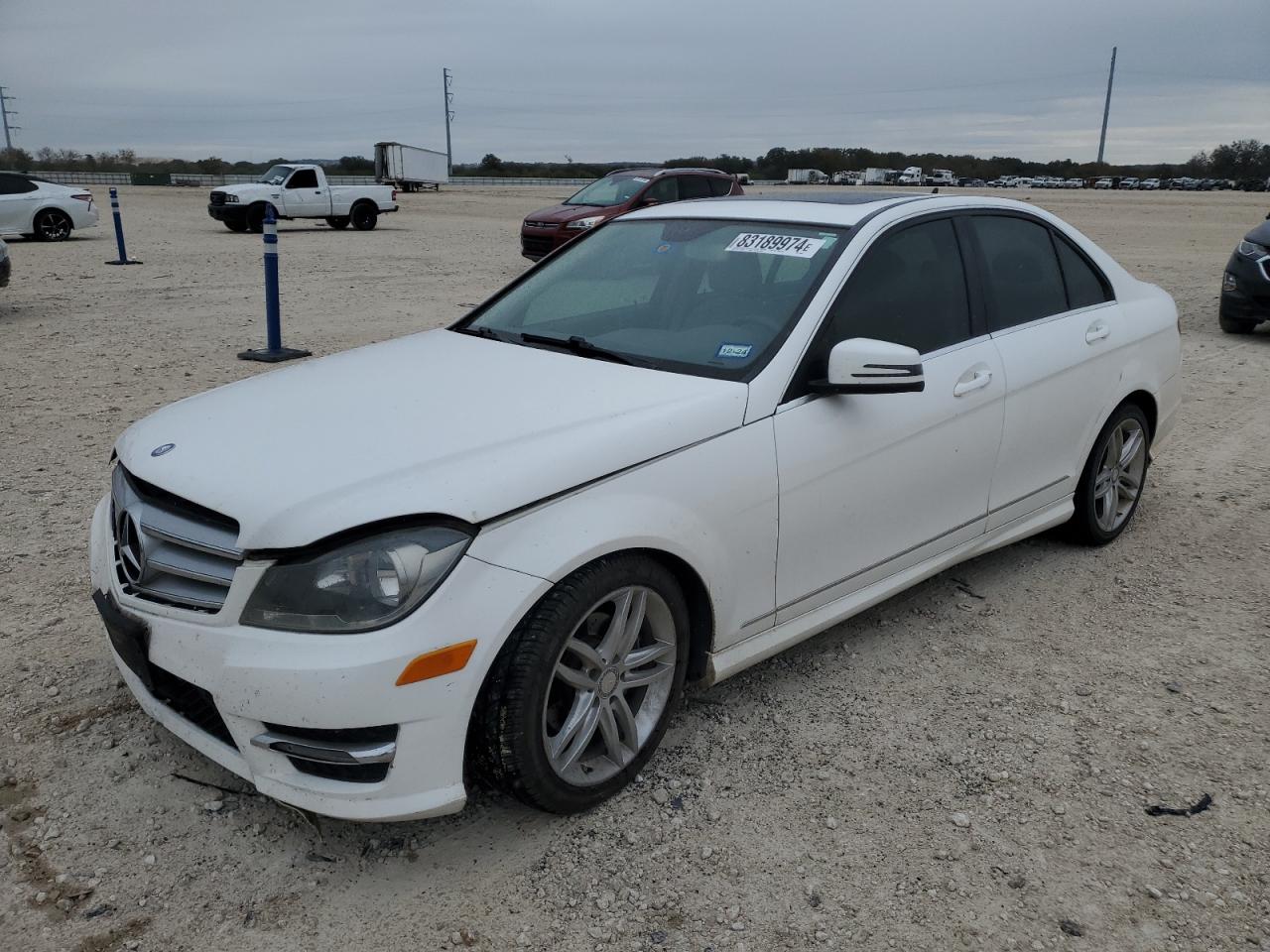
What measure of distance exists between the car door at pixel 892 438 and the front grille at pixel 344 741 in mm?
1323

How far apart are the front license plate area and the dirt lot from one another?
40 centimetres

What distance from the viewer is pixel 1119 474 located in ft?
15.9

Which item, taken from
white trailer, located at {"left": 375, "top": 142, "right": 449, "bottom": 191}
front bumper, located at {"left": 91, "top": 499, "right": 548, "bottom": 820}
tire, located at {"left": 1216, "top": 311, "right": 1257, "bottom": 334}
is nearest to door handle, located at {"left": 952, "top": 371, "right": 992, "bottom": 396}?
front bumper, located at {"left": 91, "top": 499, "right": 548, "bottom": 820}

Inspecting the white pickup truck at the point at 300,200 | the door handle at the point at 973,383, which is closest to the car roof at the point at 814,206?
the door handle at the point at 973,383

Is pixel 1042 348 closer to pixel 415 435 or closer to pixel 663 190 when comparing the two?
pixel 415 435

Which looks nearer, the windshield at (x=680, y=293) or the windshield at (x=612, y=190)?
the windshield at (x=680, y=293)

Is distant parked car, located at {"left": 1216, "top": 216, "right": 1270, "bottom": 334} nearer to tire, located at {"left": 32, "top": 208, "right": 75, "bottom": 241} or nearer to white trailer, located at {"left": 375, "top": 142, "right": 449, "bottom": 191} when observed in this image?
tire, located at {"left": 32, "top": 208, "right": 75, "bottom": 241}

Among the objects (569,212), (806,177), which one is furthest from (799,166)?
(569,212)

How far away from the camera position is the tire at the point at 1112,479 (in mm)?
4598

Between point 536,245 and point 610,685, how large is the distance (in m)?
14.0

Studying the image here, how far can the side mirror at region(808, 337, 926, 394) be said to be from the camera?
3105 mm

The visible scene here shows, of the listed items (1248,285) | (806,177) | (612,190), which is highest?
(806,177)

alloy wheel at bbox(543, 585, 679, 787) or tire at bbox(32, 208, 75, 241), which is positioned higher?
tire at bbox(32, 208, 75, 241)

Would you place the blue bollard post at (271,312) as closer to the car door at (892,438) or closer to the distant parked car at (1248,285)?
the car door at (892,438)
